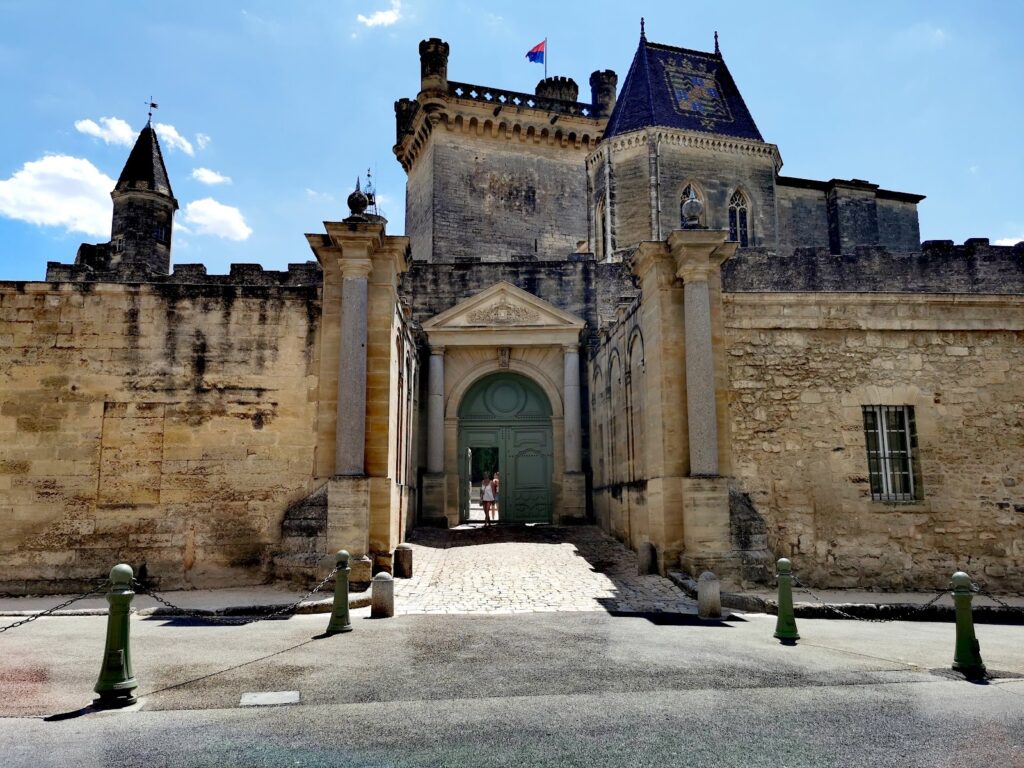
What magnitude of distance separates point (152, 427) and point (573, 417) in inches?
363

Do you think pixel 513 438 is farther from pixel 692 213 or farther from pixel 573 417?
pixel 692 213

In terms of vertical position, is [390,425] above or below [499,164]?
below

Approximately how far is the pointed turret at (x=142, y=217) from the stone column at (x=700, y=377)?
68.3 ft

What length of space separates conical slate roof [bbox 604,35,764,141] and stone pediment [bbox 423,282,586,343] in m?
13.2

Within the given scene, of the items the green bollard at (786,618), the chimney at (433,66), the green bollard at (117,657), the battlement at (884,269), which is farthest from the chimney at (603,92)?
the green bollard at (117,657)

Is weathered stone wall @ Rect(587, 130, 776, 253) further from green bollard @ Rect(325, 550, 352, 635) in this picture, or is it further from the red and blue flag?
green bollard @ Rect(325, 550, 352, 635)

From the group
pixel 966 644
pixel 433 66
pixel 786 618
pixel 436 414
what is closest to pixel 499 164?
pixel 433 66

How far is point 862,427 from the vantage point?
10047 millimetres

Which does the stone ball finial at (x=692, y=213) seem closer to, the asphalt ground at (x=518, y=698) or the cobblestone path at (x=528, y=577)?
the cobblestone path at (x=528, y=577)

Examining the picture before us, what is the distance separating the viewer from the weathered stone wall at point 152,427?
9.57 m

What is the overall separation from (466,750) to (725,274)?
1845 centimetres

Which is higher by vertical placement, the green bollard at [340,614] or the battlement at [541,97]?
the battlement at [541,97]

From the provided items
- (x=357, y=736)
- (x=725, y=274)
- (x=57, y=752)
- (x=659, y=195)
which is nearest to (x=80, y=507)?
(x=57, y=752)

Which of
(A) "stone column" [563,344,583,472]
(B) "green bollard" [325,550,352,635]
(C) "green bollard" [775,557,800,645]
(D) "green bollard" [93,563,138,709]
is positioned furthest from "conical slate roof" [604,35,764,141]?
(D) "green bollard" [93,563,138,709]
